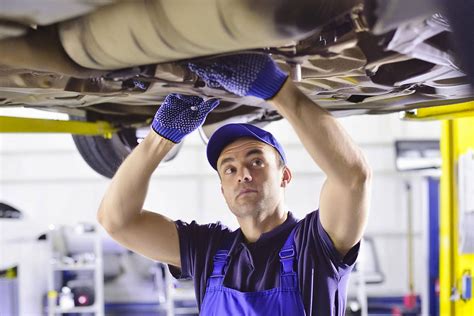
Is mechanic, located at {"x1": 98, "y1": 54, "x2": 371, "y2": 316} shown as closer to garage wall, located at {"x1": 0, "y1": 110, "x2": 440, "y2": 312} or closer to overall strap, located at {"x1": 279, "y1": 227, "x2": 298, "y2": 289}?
overall strap, located at {"x1": 279, "y1": 227, "x2": 298, "y2": 289}

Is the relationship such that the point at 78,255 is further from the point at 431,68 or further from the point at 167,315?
the point at 431,68

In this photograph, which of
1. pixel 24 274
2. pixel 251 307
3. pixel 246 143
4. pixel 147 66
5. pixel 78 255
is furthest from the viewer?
pixel 78 255

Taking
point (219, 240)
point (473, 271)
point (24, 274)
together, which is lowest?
point (24, 274)

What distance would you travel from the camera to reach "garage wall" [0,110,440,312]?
5207 mm

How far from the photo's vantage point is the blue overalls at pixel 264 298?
53.9 inches

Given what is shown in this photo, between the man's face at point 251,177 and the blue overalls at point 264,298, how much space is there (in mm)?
Result: 105

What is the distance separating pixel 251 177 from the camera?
1.49 meters

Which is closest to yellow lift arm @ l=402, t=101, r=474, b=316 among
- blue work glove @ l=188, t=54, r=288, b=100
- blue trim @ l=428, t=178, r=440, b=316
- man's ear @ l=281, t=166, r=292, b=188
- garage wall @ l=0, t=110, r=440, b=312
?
man's ear @ l=281, t=166, r=292, b=188

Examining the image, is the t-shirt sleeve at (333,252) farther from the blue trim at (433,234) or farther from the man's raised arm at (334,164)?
the blue trim at (433,234)

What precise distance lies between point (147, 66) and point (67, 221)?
452cm

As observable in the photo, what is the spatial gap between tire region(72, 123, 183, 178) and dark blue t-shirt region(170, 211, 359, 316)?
1.80 feet

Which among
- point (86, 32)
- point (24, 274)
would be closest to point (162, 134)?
point (86, 32)

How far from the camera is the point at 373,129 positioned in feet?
17.1

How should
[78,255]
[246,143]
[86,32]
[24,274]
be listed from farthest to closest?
[78,255] < [24,274] < [246,143] < [86,32]
